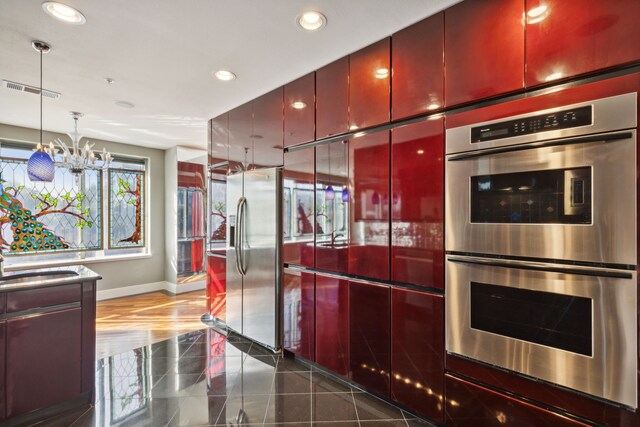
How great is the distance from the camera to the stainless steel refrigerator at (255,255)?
303 cm

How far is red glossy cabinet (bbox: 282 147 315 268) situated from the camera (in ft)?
9.00

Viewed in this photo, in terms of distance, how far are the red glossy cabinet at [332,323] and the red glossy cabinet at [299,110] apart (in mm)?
1303

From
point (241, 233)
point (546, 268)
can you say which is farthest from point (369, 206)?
point (241, 233)

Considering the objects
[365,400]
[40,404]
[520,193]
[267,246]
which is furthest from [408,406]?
[40,404]

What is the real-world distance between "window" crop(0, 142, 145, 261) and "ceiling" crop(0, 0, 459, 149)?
4.09 ft

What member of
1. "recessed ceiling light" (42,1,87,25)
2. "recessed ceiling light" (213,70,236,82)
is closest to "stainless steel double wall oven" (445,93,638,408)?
"recessed ceiling light" (213,70,236,82)

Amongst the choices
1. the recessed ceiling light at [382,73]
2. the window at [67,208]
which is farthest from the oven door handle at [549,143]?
the window at [67,208]

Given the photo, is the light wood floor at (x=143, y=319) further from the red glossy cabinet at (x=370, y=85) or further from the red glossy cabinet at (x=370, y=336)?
the red glossy cabinet at (x=370, y=85)

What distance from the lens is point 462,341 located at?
1810 millimetres

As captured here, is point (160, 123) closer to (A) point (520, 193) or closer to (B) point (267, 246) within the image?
(B) point (267, 246)

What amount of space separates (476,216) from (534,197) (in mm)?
299

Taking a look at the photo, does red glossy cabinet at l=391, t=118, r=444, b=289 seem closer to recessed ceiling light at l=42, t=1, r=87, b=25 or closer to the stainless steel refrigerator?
the stainless steel refrigerator

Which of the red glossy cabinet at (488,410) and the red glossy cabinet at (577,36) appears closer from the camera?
the red glossy cabinet at (577,36)

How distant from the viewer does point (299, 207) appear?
9.32 ft
